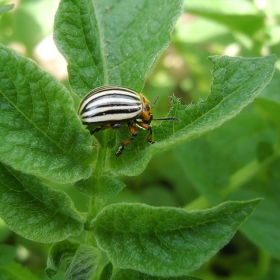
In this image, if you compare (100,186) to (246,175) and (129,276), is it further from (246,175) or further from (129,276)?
(246,175)

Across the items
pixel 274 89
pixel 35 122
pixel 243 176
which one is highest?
pixel 35 122

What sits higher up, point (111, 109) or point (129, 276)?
point (111, 109)

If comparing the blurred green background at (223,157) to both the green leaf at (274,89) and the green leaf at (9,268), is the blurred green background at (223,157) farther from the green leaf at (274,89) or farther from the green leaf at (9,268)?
the green leaf at (9,268)

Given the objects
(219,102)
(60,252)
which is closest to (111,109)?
(219,102)

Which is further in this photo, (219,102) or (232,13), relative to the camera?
(232,13)

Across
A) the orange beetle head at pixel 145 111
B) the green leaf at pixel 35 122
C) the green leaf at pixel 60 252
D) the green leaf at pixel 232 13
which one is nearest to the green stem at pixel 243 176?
the orange beetle head at pixel 145 111

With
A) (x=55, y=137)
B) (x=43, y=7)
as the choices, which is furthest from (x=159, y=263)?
(x=43, y=7)

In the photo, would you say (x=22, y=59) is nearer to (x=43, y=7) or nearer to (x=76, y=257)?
(x=76, y=257)
